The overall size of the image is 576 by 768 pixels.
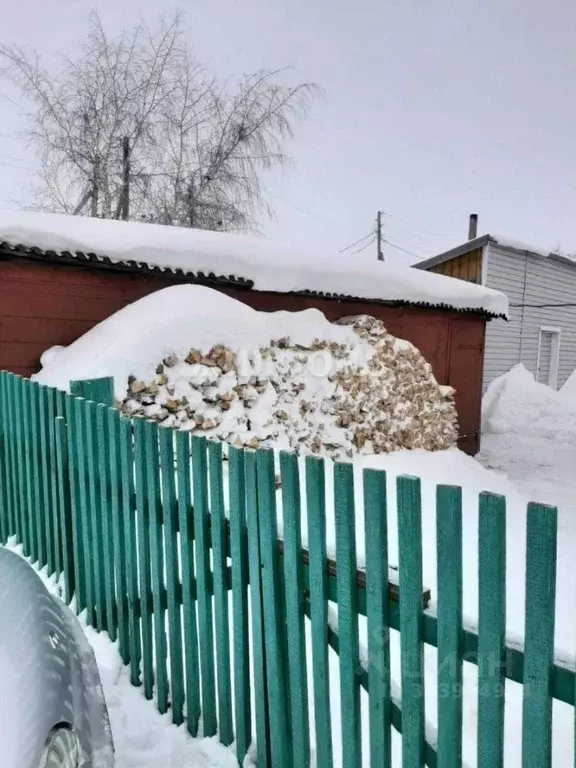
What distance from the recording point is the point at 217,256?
669 cm

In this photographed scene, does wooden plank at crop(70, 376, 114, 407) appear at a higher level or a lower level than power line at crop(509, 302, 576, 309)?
lower

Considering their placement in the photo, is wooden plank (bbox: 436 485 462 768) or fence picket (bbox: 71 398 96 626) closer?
wooden plank (bbox: 436 485 462 768)

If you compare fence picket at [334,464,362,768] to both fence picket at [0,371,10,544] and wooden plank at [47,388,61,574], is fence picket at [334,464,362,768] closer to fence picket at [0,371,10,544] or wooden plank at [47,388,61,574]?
wooden plank at [47,388,61,574]

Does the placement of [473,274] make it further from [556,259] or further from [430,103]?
[430,103]

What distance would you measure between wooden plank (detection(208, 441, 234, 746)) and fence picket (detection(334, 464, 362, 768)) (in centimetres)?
63

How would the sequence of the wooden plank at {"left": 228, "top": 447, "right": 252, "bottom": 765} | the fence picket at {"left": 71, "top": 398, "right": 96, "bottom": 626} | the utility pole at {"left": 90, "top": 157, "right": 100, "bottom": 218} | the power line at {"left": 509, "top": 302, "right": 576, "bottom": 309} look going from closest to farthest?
the wooden plank at {"left": 228, "top": 447, "right": 252, "bottom": 765} < the fence picket at {"left": 71, "top": 398, "right": 96, "bottom": 626} < the utility pole at {"left": 90, "top": 157, "right": 100, "bottom": 218} < the power line at {"left": 509, "top": 302, "right": 576, "bottom": 309}

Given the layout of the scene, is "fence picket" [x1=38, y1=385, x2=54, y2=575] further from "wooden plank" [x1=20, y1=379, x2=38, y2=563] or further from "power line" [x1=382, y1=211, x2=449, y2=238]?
"power line" [x1=382, y1=211, x2=449, y2=238]

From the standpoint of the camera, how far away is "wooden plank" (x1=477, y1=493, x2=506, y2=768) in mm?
1252

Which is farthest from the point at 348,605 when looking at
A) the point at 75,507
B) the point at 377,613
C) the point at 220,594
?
the point at 75,507

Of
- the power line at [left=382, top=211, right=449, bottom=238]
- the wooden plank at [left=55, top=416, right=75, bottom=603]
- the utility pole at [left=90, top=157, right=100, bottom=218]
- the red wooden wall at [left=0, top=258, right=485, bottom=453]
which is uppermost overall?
the power line at [left=382, top=211, right=449, bottom=238]

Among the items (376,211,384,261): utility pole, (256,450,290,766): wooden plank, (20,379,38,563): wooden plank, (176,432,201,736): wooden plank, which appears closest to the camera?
(256,450,290,766): wooden plank

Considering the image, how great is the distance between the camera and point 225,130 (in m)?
15.3

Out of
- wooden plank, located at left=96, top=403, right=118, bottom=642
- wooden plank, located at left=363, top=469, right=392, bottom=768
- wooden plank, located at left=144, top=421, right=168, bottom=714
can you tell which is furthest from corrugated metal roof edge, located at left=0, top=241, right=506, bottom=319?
wooden plank, located at left=363, top=469, right=392, bottom=768

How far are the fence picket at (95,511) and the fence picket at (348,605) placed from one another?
5.74 feet
